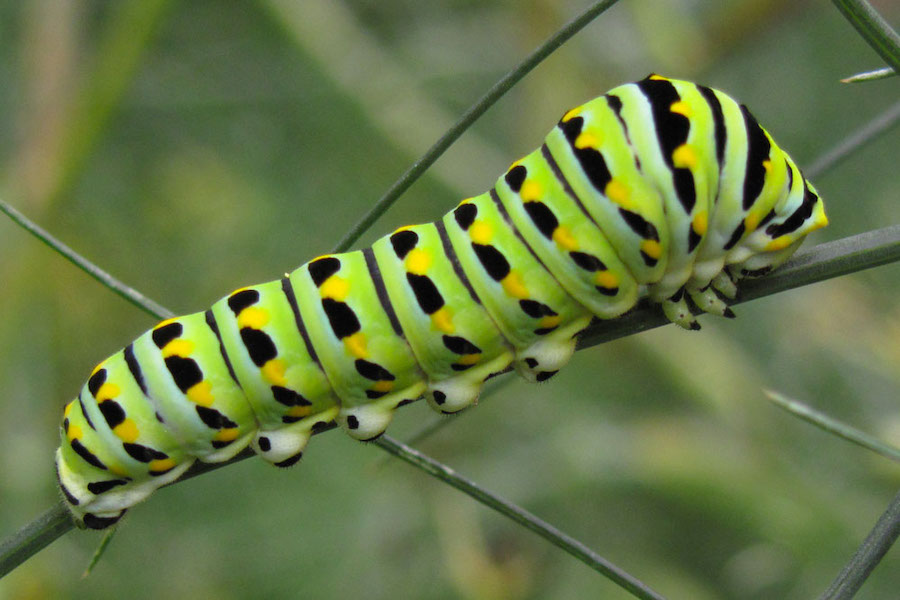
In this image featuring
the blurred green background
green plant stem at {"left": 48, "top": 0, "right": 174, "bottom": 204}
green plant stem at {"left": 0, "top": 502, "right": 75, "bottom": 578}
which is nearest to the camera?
green plant stem at {"left": 0, "top": 502, "right": 75, "bottom": 578}

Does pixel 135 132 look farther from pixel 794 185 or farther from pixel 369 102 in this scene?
pixel 794 185

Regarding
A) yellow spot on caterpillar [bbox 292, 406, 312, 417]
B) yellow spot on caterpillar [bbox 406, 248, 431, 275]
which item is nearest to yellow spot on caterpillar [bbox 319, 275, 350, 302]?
yellow spot on caterpillar [bbox 406, 248, 431, 275]

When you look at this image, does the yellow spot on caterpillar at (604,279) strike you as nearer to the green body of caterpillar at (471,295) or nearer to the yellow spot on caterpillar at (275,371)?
the green body of caterpillar at (471,295)

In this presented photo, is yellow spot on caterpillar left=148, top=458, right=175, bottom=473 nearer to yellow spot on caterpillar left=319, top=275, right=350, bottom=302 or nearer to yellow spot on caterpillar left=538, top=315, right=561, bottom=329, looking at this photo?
yellow spot on caterpillar left=319, top=275, right=350, bottom=302

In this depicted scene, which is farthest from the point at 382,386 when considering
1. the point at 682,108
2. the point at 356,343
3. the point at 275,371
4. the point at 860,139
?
the point at 860,139

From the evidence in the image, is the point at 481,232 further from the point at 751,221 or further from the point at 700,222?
the point at 751,221

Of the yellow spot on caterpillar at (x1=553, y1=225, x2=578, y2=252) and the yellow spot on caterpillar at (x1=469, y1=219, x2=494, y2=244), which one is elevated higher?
the yellow spot on caterpillar at (x1=469, y1=219, x2=494, y2=244)

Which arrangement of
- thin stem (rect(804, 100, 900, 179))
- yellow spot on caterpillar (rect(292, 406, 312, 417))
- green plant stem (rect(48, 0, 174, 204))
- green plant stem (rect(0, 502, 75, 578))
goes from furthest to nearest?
1. green plant stem (rect(48, 0, 174, 204))
2. thin stem (rect(804, 100, 900, 179))
3. yellow spot on caterpillar (rect(292, 406, 312, 417))
4. green plant stem (rect(0, 502, 75, 578))
